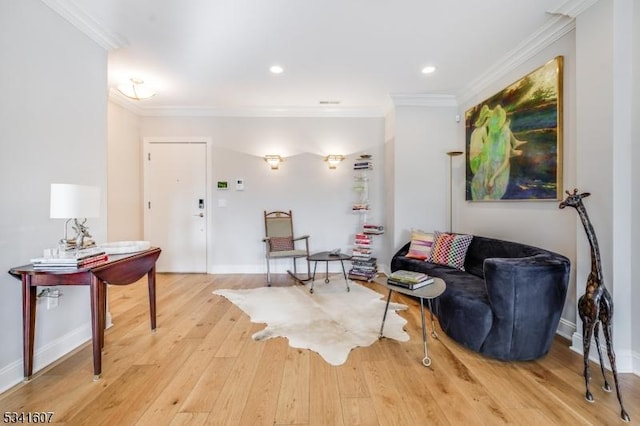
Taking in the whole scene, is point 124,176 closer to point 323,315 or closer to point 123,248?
point 123,248

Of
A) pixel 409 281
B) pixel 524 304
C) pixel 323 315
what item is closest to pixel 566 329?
pixel 524 304

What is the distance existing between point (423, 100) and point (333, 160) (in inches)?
59.4

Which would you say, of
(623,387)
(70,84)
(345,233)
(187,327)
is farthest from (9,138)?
(623,387)

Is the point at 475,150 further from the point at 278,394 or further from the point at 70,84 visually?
the point at 70,84

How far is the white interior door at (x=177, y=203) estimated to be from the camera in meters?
4.39

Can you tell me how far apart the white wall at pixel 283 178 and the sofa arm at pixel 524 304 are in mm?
2618

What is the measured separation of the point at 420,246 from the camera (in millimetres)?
3529

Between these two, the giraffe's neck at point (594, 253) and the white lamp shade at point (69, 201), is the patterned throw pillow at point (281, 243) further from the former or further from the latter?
the giraffe's neck at point (594, 253)

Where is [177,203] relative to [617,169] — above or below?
below

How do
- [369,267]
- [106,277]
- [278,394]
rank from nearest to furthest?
1. [278,394]
2. [106,277]
3. [369,267]

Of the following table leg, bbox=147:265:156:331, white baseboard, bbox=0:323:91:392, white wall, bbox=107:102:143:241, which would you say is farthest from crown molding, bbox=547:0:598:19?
white wall, bbox=107:102:143:241

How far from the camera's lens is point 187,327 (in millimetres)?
2545

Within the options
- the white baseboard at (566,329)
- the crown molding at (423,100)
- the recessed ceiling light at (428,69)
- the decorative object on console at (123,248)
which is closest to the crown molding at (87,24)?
the decorative object on console at (123,248)

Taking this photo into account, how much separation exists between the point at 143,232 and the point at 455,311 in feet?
14.5
